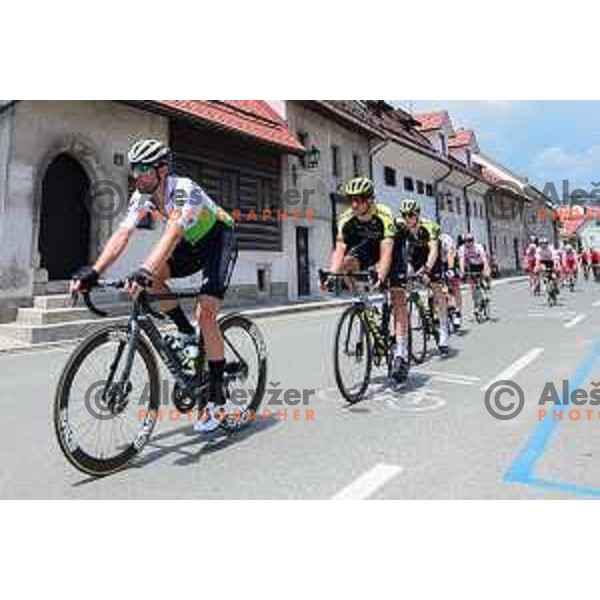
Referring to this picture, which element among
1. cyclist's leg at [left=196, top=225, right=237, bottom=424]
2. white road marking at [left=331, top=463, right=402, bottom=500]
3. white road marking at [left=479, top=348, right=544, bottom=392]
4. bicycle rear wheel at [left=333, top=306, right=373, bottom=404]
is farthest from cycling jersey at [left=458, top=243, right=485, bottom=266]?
white road marking at [left=331, top=463, right=402, bottom=500]

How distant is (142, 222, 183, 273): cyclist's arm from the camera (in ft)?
11.0

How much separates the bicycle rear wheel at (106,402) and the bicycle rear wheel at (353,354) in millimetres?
1947

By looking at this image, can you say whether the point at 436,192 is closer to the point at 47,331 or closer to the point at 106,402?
the point at 47,331

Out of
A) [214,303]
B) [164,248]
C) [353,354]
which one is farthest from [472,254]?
[164,248]

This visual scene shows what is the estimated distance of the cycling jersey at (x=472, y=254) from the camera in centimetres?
1154

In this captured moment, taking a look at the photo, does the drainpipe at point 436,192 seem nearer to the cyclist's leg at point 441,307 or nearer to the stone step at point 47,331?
the stone step at point 47,331

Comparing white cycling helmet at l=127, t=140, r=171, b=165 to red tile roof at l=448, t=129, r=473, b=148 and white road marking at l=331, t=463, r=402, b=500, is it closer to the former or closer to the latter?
white road marking at l=331, t=463, r=402, b=500

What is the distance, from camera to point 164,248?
3.44 metres

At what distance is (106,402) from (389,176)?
94.1ft

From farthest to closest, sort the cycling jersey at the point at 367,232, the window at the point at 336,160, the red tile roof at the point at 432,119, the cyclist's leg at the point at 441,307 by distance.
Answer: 1. the red tile roof at the point at 432,119
2. the window at the point at 336,160
3. the cyclist's leg at the point at 441,307
4. the cycling jersey at the point at 367,232

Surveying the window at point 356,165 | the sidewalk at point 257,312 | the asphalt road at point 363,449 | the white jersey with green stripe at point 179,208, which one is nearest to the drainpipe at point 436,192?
the window at point 356,165

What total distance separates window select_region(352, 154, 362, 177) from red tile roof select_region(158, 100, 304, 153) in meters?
5.67

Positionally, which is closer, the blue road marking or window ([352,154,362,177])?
the blue road marking

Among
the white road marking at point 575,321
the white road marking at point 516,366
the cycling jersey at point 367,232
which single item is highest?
the cycling jersey at point 367,232
